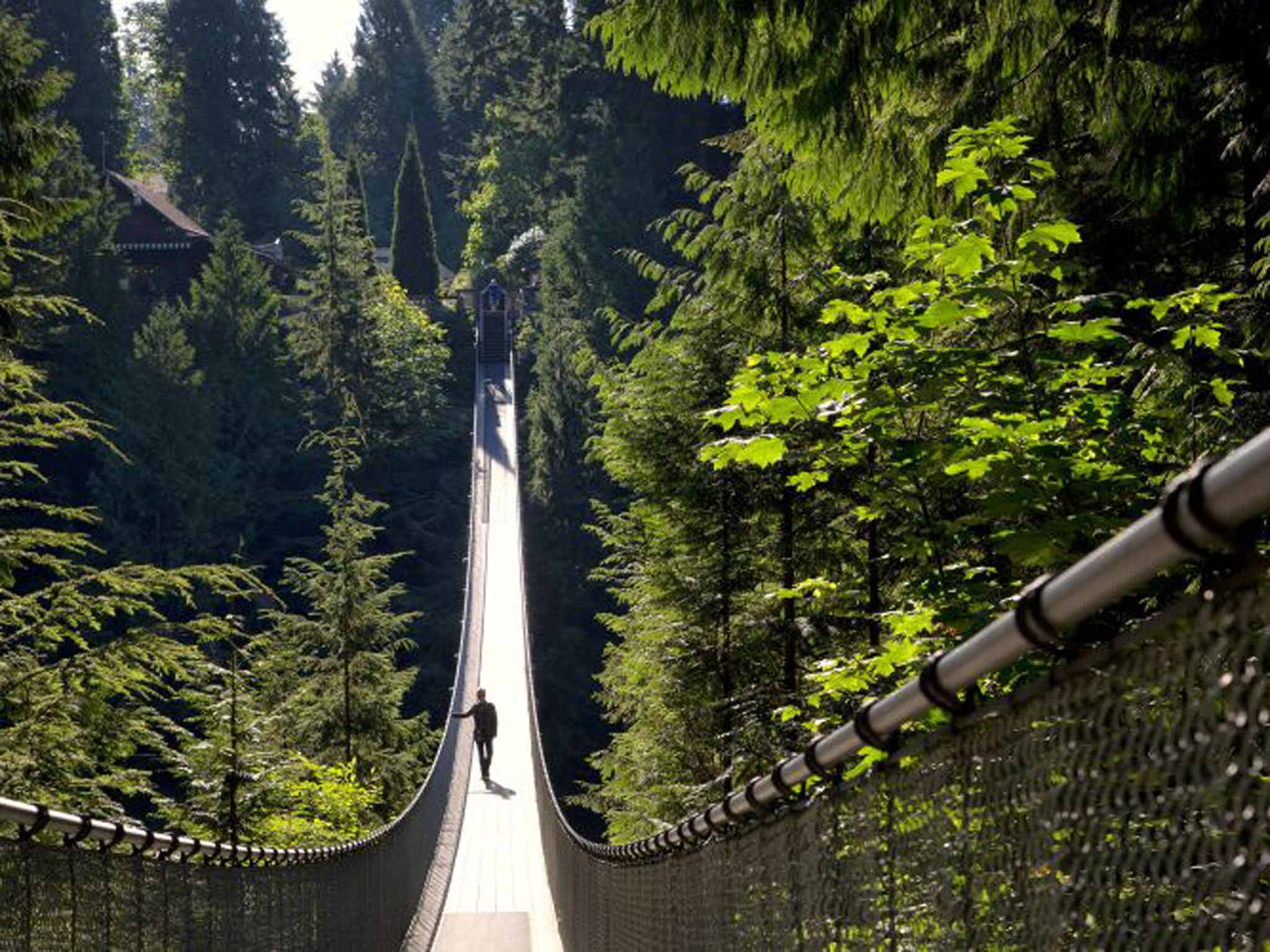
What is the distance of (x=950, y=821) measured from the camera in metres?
2.01

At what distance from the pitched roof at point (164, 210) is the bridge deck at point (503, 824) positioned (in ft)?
61.6

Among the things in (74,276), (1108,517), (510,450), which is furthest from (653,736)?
(510,450)

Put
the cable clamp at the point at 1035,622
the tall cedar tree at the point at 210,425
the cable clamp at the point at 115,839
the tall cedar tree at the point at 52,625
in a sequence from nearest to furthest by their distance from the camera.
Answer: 1. the cable clamp at the point at 1035,622
2. the cable clamp at the point at 115,839
3. the tall cedar tree at the point at 52,625
4. the tall cedar tree at the point at 210,425

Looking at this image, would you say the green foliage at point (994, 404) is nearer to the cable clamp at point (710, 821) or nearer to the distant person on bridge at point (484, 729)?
the cable clamp at point (710, 821)

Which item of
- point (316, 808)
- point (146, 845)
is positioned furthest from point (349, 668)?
point (146, 845)

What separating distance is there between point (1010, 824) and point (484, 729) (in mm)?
17888

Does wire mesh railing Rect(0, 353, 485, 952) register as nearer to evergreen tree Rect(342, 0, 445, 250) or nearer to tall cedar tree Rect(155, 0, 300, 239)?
tall cedar tree Rect(155, 0, 300, 239)

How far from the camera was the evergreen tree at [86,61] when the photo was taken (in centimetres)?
5494

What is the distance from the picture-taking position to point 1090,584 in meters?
1.41

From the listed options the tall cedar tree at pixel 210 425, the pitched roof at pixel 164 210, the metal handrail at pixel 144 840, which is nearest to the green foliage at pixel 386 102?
the pitched roof at pixel 164 210

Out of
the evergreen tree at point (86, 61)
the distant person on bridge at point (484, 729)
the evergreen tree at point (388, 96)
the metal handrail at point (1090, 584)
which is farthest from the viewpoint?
the evergreen tree at point (388, 96)

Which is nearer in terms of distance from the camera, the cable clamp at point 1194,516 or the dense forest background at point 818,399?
the cable clamp at point 1194,516

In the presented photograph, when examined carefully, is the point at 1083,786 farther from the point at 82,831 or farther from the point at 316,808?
the point at 316,808

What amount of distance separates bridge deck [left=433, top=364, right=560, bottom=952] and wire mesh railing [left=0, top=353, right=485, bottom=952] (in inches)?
47.1
